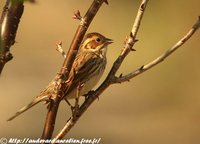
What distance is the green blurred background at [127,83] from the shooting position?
11.4 meters

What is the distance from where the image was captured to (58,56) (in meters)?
14.0

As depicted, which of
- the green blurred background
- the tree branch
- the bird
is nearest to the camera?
the tree branch

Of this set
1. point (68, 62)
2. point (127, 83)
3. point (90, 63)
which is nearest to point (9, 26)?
point (68, 62)

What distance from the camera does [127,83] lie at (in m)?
13.1

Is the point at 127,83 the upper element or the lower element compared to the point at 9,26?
lower

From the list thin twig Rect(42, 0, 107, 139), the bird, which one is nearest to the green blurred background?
the bird

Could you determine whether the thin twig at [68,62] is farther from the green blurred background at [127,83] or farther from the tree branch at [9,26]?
the green blurred background at [127,83]

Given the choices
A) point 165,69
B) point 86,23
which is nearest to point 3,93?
point 165,69

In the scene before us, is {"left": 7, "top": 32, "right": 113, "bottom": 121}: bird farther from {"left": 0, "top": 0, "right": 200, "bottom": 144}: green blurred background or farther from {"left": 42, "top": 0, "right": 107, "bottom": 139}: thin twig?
{"left": 0, "top": 0, "right": 200, "bottom": 144}: green blurred background

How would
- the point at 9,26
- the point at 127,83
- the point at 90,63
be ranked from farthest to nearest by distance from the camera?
the point at 127,83 → the point at 90,63 → the point at 9,26

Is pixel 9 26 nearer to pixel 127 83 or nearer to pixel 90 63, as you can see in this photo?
pixel 90 63

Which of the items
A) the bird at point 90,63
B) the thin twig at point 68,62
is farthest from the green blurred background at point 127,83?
the thin twig at point 68,62

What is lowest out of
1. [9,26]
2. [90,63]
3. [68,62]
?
[90,63]

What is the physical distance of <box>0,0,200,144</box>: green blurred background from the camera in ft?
37.5
